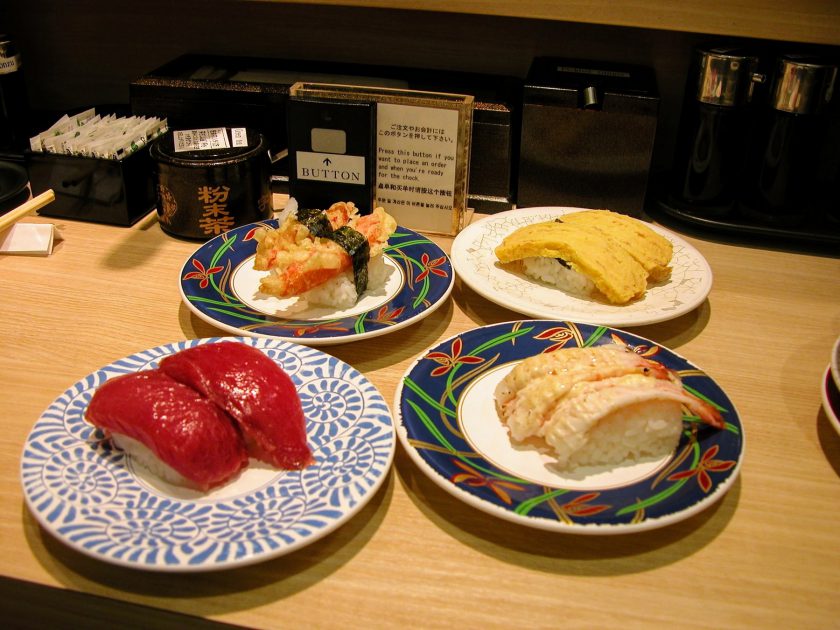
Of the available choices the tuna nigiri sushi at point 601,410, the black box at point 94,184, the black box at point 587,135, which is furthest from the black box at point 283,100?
the tuna nigiri sushi at point 601,410

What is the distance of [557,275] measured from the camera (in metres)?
1.59

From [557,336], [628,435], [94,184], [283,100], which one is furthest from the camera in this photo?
[283,100]

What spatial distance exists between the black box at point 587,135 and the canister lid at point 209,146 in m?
0.66

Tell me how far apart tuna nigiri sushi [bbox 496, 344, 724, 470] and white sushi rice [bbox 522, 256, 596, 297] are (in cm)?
40

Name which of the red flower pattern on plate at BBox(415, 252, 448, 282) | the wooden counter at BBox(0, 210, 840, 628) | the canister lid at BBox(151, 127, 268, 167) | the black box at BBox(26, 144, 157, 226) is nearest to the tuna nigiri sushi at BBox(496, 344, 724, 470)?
the wooden counter at BBox(0, 210, 840, 628)

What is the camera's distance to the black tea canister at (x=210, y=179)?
1690mm

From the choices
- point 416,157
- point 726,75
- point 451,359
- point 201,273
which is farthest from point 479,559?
point 726,75

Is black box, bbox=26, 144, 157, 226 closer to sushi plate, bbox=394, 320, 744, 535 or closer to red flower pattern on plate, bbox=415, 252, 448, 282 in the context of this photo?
red flower pattern on plate, bbox=415, 252, 448, 282

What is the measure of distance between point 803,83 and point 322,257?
1117mm

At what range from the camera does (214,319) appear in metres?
1.39

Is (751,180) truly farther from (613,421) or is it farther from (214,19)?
(214,19)

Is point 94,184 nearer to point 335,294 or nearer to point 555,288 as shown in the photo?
point 335,294

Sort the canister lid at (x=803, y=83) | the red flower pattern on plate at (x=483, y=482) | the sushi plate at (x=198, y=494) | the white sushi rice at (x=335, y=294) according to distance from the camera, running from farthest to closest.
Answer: the canister lid at (x=803, y=83), the white sushi rice at (x=335, y=294), the red flower pattern on plate at (x=483, y=482), the sushi plate at (x=198, y=494)

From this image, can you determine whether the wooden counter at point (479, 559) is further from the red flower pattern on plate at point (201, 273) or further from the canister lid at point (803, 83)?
the canister lid at point (803, 83)
